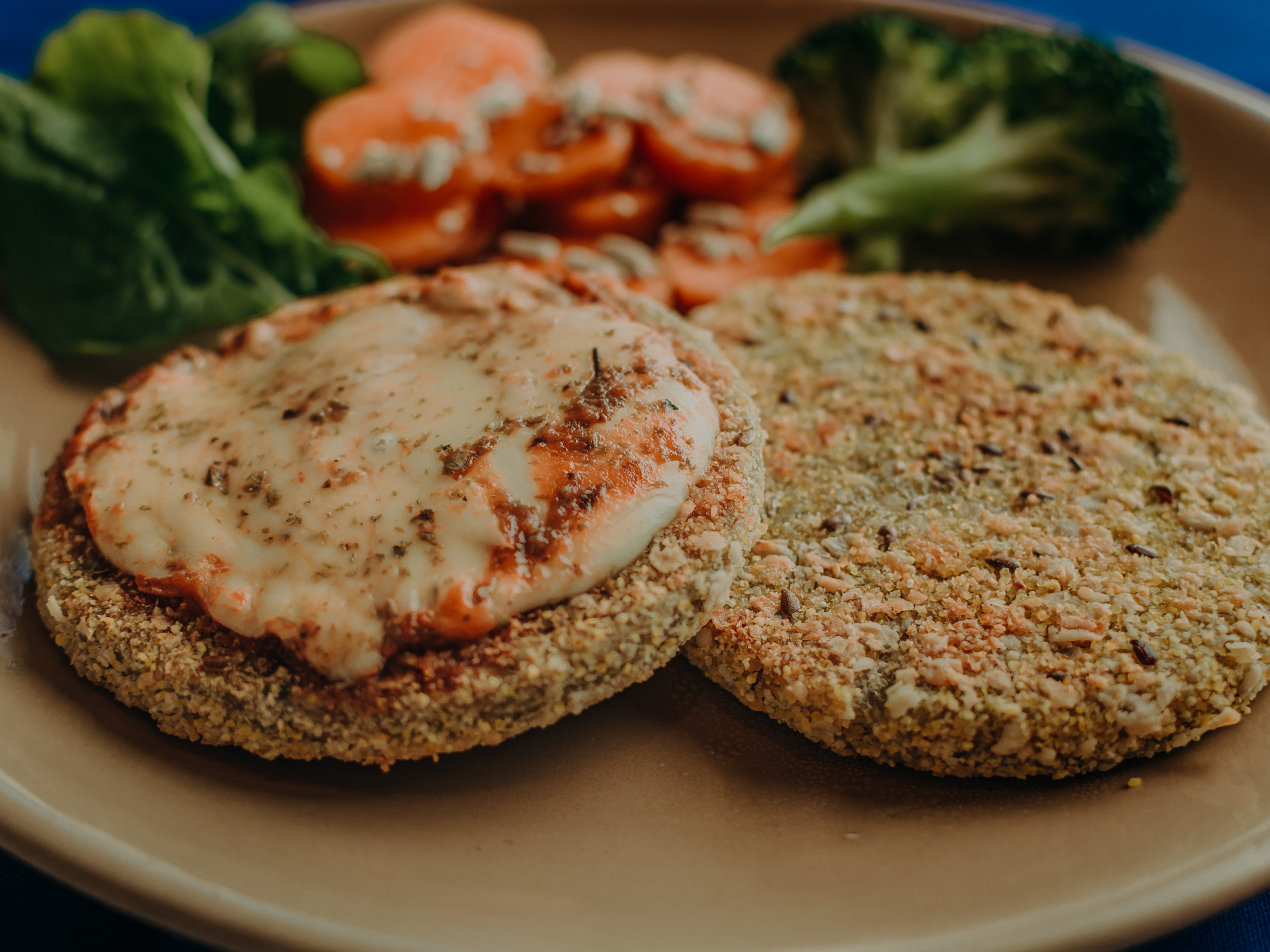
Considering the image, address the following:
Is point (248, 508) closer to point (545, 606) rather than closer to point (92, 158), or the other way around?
point (545, 606)

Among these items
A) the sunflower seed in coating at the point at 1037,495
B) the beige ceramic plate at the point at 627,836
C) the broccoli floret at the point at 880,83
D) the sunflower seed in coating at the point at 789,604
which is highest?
the broccoli floret at the point at 880,83

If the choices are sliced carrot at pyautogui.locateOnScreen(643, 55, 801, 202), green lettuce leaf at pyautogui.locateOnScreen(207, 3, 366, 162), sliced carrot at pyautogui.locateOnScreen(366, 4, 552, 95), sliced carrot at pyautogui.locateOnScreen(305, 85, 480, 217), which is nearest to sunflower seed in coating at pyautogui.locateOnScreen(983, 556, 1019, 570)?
sliced carrot at pyautogui.locateOnScreen(643, 55, 801, 202)

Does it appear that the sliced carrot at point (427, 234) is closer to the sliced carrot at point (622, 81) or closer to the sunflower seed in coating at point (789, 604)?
the sliced carrot at point (622, 81)

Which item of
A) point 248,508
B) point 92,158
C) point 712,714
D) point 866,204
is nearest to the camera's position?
point 248,508

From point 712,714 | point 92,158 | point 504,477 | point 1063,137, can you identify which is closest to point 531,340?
point 504,477

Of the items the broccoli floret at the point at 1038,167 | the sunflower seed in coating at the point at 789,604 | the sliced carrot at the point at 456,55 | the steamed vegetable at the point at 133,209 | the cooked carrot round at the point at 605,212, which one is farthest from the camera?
the sliced carrot at the point at 456,55

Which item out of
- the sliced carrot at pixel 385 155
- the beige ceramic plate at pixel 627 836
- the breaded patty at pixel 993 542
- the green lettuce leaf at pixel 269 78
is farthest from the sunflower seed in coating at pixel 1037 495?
the green lettuce leaf at pixel 269 78

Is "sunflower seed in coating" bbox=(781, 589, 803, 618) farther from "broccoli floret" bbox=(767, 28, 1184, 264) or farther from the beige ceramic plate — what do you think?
"broccoli floret" bbox=(767, 28, 1184, 264)
